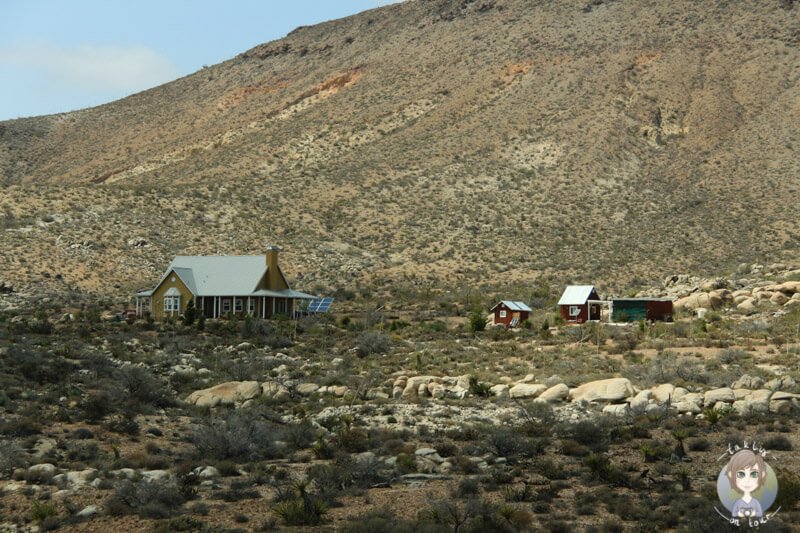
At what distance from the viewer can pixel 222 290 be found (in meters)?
46.8

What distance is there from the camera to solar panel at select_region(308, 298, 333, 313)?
48281mm

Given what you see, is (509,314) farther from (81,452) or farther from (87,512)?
(87,512)

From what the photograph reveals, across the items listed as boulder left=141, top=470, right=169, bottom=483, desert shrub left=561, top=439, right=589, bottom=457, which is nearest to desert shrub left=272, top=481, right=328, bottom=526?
boulder left=141, top=470, right=169, bottom=483

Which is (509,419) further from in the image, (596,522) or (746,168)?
(746,168)

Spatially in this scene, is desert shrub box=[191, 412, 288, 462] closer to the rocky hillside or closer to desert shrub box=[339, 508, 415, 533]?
desert shrub box=[339, 508, 415, 533]

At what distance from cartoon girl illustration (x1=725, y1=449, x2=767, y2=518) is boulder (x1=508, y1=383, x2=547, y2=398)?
15.1 m

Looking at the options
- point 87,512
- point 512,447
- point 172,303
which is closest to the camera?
point 87,512

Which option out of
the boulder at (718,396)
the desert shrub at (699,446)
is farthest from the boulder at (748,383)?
the desert shrub at (699,446)

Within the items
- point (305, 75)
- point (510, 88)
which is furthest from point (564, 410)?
point (305, 75)

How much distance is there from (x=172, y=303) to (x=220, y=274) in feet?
11.8

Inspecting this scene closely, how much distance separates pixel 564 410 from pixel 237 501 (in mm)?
12168

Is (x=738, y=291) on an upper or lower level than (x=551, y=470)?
upper

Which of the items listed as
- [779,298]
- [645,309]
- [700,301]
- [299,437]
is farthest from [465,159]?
[299,437]

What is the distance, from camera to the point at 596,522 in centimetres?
1343
